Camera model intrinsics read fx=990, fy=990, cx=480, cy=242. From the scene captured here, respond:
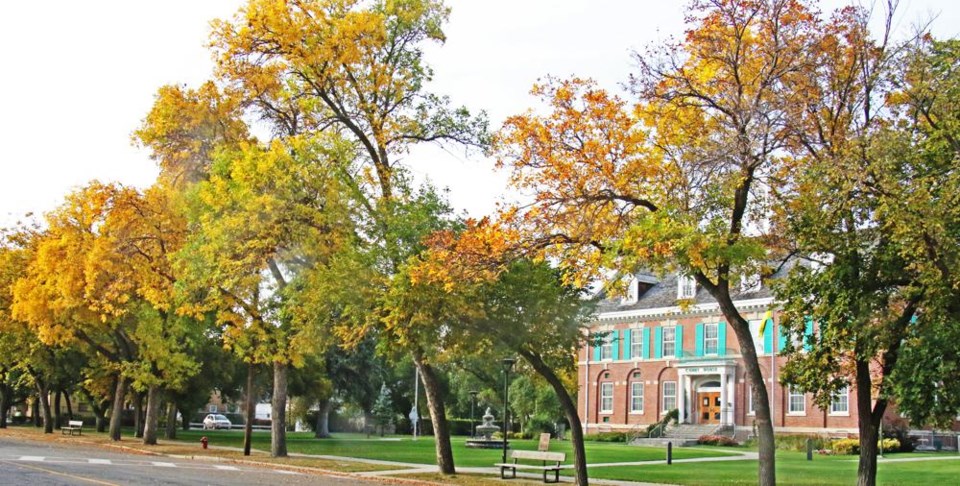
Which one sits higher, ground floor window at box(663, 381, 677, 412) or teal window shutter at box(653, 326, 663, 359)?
teal window shutter at box(653, 326, 663, 359)

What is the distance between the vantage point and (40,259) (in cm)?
3953

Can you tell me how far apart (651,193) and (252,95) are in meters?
13.5

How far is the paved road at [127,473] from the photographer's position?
20.6m

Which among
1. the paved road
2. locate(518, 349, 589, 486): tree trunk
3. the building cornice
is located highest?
the building cornice

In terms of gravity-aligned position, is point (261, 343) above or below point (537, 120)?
below

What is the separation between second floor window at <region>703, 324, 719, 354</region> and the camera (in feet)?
190

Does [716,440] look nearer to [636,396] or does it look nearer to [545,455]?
[636,396]

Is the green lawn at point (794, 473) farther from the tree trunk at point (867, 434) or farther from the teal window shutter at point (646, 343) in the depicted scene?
the teal window shutter at point (646, 343)

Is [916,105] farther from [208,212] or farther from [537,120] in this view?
[208,212]

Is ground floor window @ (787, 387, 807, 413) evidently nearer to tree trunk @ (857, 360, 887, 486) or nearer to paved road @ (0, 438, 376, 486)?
paved road @ (0, 438, 376, 486)

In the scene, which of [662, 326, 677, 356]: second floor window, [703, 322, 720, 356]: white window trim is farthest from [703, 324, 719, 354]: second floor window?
[662, 326, 677, 356]: second floor window

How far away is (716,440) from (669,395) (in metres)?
7.56

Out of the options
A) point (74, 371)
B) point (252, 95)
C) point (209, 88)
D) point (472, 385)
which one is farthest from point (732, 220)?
point (472, 385)

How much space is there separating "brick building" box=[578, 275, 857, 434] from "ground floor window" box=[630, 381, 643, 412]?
0.21ft
